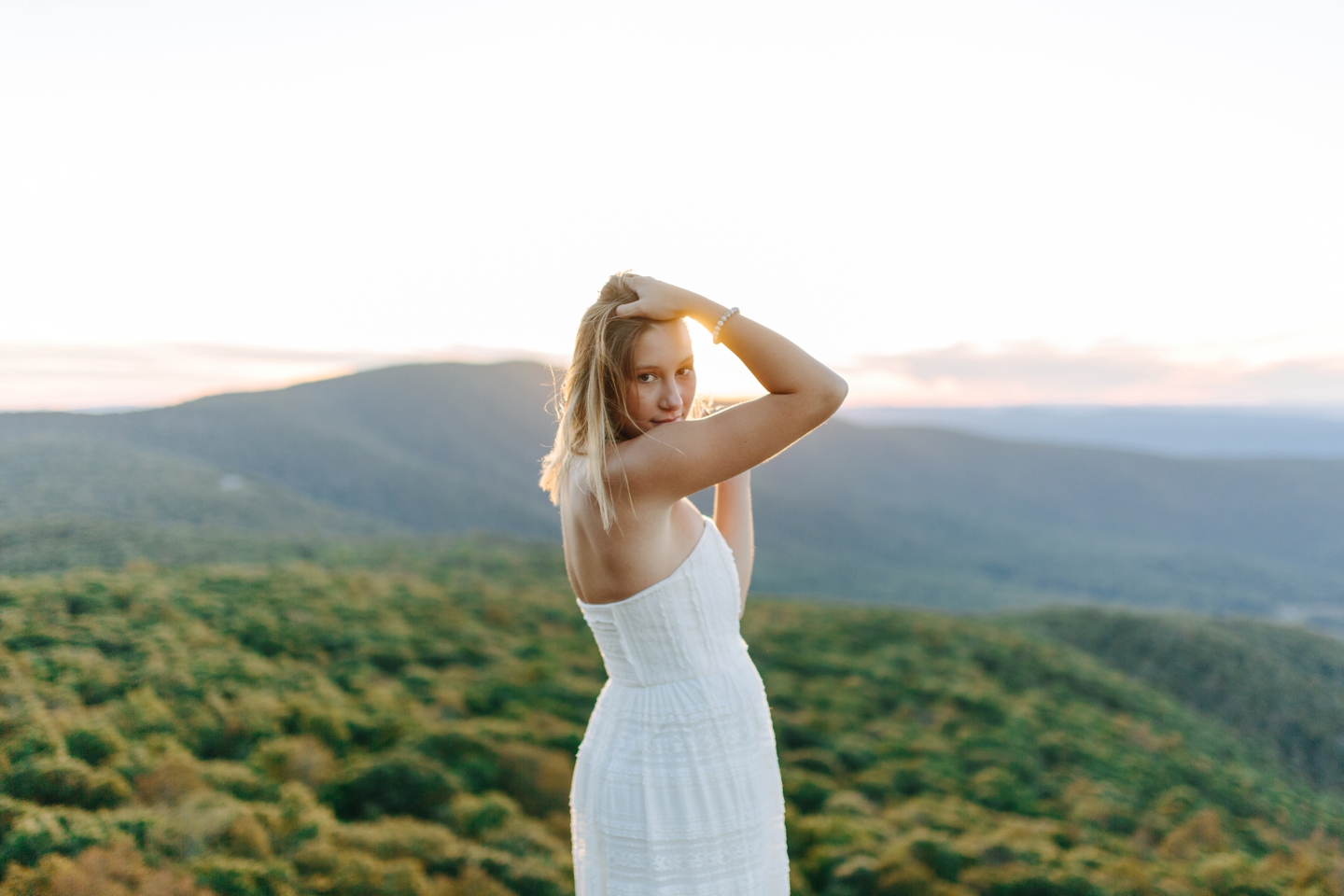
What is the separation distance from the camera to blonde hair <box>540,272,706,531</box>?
1.56 m

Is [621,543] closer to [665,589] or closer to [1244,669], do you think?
[665,589]

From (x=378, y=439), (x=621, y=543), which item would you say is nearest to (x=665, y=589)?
(x=621, y=543)

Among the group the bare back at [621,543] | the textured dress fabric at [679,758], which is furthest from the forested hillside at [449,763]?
the bare back at [621,543]

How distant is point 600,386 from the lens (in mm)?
1616

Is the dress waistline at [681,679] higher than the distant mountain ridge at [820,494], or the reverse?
the dress waistline at [681,679]

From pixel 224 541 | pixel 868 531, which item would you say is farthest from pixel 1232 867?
pixel 868 531

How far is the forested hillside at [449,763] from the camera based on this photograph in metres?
4.21

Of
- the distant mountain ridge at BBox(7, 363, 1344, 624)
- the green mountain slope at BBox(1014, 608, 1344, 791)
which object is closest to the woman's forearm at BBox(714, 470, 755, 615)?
the distant mountain ridge at BBox(7, 363, 1344, 624)

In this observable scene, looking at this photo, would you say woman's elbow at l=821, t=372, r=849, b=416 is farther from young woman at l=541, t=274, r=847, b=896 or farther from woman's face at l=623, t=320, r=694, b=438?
woman's face at l=623, t=320, r=694, b=438

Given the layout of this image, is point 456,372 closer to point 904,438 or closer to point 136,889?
point 904,438

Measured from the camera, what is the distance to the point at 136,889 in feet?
11.3

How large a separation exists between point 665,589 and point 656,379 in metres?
0.50

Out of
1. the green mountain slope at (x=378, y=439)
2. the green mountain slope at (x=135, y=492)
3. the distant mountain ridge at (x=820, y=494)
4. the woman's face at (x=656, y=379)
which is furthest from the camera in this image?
the green mountain slope at (x=378, y=439)

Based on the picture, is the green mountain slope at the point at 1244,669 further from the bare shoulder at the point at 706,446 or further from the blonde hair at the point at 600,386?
the blonde hair at the point at 600,386
